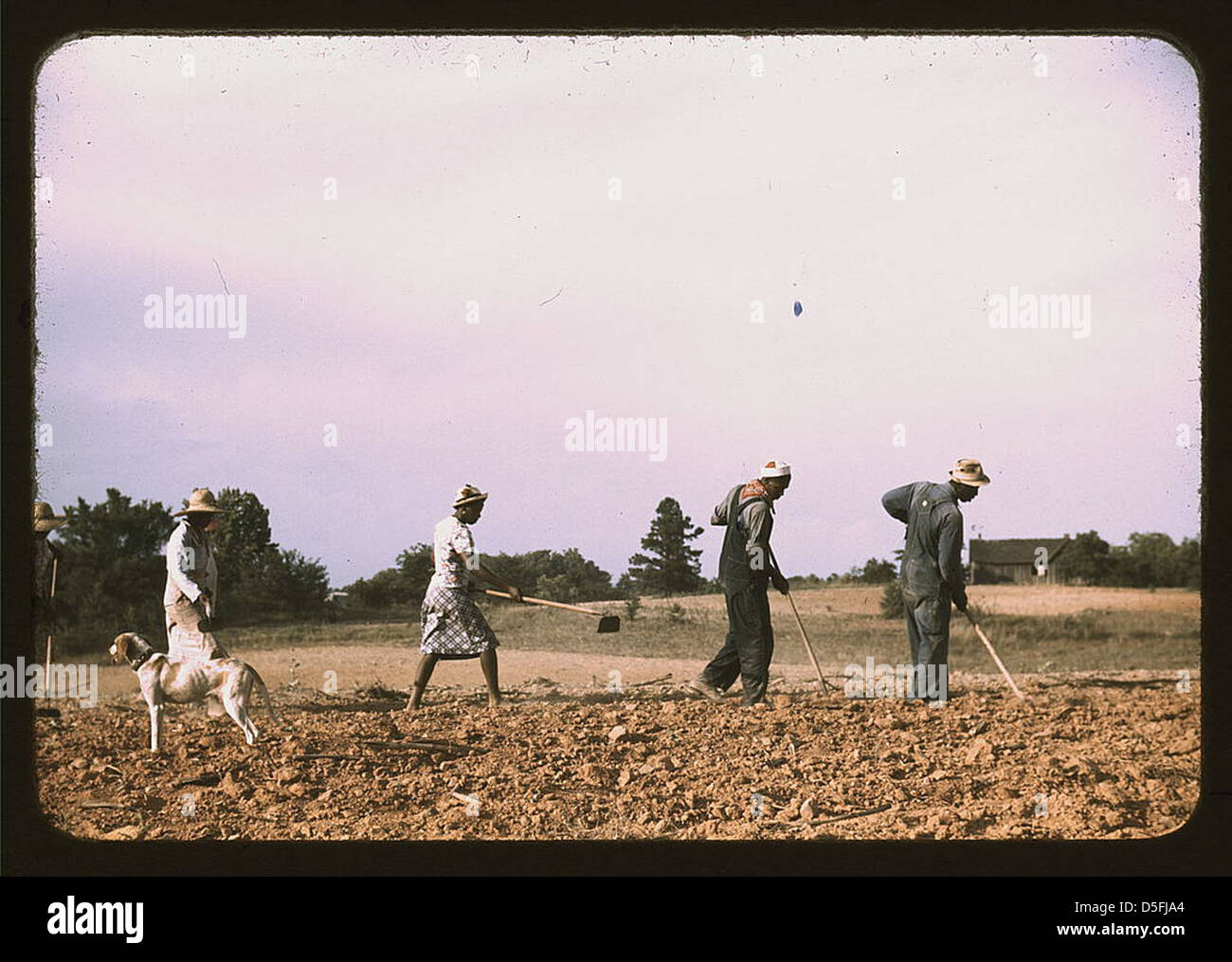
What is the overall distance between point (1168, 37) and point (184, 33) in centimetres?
470

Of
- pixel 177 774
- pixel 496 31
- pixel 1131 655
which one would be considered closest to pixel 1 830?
pixel 177 774

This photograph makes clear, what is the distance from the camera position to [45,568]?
5.66m

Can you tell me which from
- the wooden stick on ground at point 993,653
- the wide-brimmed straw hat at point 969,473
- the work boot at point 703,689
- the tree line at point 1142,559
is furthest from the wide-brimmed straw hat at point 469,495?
the tree line at point 1142,559

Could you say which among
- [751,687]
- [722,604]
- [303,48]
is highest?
[303,48]

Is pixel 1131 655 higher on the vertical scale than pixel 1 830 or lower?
higher

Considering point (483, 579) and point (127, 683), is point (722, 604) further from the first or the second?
point (127, 683)

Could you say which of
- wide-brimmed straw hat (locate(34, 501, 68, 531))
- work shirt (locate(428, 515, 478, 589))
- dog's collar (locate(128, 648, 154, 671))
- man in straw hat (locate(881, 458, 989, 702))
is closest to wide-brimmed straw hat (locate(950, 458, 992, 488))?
man in straw hat (locate(881, 458, 989, 702))

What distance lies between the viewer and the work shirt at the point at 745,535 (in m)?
5.72

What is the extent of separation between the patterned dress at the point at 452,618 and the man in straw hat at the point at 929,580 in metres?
2.18

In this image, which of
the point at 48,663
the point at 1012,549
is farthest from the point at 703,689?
the point at 48,663

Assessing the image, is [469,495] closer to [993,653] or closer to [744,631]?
[744,631]

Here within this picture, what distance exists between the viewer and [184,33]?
5477 mm

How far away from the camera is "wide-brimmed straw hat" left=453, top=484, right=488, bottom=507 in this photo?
569cm

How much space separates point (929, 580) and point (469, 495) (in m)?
2.41
